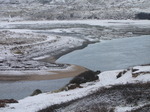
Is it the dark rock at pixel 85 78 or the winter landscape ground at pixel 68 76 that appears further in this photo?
the dark rock at pixel 85 78

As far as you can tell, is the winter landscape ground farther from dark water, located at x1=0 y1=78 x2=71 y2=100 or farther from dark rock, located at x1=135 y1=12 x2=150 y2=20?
dark rock, located at x1=135 y1=12 x2=150 y2=20

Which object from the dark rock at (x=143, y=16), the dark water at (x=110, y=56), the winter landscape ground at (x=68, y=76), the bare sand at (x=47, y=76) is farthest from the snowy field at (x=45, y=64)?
the dark rock at (x=143, y=16)

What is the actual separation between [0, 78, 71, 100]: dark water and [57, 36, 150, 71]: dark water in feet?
22.0

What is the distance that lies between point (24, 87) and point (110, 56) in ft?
52.9

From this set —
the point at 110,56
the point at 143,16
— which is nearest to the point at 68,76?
the point at 110,56

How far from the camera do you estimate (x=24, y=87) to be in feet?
93.9

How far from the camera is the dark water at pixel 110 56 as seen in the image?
3684cm

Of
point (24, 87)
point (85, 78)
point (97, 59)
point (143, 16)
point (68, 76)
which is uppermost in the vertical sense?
point (85, 78)

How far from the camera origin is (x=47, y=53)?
45.4m

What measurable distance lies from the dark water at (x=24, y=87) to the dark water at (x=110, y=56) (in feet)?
22.0

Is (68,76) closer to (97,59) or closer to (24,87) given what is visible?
(24,87)

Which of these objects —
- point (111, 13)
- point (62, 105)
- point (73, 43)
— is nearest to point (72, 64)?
point (73, 43)

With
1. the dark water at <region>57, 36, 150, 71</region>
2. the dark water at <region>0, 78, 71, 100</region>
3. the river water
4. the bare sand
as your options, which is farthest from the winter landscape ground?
the dark water at <region>57, 36, 150, 71</region>

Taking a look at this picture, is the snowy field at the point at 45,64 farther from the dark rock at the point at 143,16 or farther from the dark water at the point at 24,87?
the dark rock at the point at 143,16
